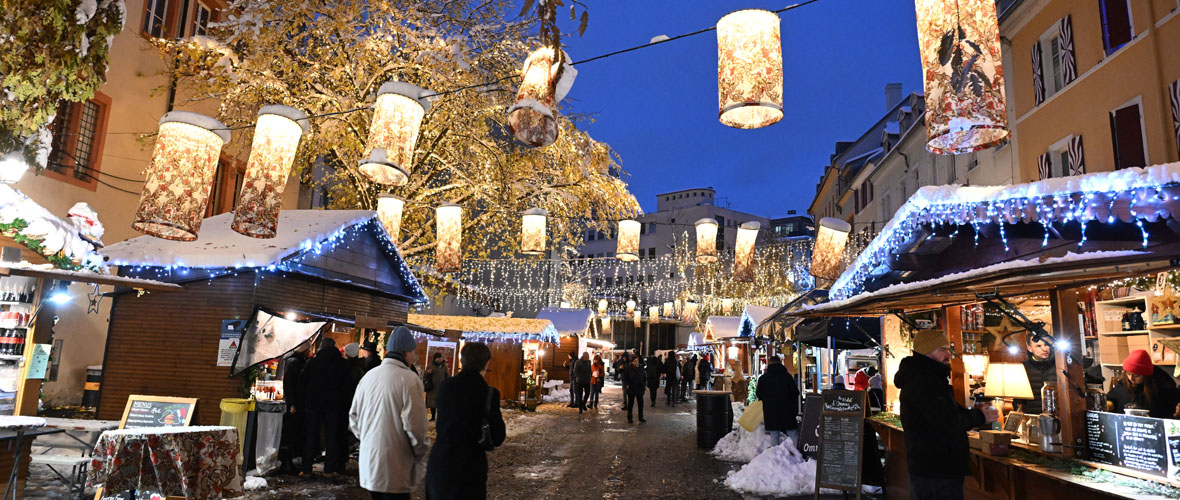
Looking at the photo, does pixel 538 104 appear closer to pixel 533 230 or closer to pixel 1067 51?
pixel 533 230

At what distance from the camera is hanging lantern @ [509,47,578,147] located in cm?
766

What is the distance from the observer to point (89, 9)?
8.89 meters

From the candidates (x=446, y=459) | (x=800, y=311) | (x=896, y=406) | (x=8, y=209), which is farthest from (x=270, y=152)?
(x=896, y=406)

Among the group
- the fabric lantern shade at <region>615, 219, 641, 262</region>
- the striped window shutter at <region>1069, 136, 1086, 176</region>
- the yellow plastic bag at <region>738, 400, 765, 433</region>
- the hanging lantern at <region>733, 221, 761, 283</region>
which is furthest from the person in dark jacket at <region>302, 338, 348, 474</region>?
the striped window shutter at <region>1069, 136, 1086, 176</region>

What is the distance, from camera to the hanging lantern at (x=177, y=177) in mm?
8266

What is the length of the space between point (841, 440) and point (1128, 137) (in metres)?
9.04

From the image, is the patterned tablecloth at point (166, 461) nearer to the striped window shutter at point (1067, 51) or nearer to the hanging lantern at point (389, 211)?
the hanging lantern at point (389, 211)

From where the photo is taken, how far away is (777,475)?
9.66 meters

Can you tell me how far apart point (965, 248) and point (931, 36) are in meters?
3.20

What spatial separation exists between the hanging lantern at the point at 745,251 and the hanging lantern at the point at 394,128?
8.58m

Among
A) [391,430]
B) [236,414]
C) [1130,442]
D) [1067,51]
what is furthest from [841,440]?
[1067,51]

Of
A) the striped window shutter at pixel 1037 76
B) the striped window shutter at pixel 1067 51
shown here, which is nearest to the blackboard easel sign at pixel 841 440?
the striped window shutter at pixel 1067 51

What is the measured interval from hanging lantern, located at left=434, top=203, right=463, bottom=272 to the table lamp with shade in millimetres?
9998

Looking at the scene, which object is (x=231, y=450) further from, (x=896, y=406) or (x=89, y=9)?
(x=896, y=406)
